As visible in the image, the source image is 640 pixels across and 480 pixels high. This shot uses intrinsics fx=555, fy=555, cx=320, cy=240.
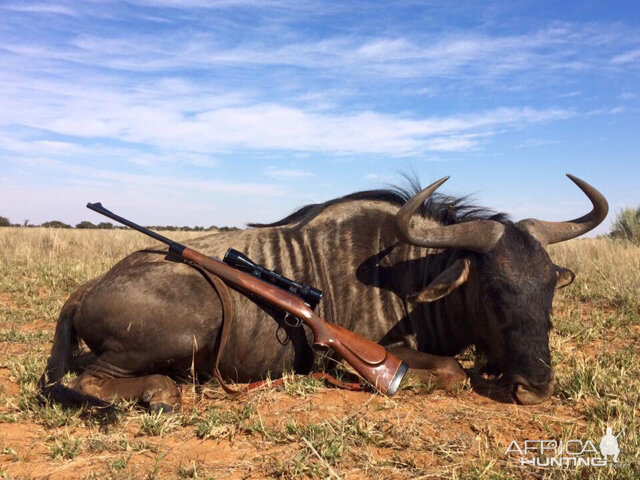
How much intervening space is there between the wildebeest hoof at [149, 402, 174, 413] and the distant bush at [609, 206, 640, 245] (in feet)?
43.3

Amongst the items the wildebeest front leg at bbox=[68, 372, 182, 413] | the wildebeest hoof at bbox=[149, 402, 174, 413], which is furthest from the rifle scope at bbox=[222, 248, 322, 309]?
the wildebeest hoof at bbox=[149, 402, 174, 413]

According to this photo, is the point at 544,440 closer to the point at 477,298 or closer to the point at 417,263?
the point at 477,298

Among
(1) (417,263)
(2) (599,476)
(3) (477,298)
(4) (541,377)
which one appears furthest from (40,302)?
(2) (599,476)

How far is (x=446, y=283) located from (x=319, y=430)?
1460 millimetres

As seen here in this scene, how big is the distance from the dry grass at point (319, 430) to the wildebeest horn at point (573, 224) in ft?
3.11

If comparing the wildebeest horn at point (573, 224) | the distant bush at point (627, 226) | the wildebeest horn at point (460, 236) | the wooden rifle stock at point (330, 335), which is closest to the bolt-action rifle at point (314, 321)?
the wooden rifle stock at point (330, 335)

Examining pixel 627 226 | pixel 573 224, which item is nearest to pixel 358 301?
pixel 573 224

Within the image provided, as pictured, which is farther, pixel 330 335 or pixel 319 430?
pixel 330 335

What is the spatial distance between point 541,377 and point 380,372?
39.9 inches

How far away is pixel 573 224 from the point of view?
445 cm

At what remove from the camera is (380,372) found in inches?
144

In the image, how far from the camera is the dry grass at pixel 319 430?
8.57 feet

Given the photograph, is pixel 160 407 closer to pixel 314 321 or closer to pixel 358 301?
pixel 314 321

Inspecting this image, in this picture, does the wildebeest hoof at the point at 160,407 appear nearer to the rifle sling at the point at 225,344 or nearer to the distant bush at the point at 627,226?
the rifle sling at the point at 225,344
